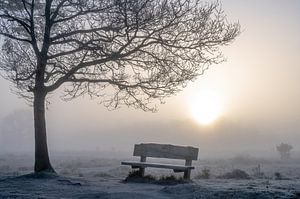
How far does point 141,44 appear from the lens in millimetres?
18484

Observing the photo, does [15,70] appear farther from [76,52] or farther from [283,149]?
[283,149]

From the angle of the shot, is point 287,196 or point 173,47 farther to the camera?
point 173,47

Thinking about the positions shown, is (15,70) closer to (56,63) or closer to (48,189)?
(56,63)

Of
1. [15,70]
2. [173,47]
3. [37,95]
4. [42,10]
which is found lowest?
[37,95]

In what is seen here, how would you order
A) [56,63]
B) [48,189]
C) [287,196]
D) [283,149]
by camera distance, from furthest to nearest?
[283,149] < [56,63] < [48,189] < [287,196]

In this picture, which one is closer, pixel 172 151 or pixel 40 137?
pixel 172 151

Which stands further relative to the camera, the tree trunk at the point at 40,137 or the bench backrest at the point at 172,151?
the tree trunk at the point at 40,137

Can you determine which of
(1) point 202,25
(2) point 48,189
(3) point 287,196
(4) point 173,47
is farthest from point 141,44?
(3) point 287,196

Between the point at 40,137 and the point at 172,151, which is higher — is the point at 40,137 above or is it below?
above

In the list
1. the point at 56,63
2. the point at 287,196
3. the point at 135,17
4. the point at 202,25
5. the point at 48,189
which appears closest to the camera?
the point at 287,196

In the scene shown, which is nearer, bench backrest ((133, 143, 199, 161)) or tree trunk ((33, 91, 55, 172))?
bench backrest ((133, 143, 199, 161))

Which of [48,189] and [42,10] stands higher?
[42,10]

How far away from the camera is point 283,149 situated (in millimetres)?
81688

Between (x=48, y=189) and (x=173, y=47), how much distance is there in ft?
27.4
